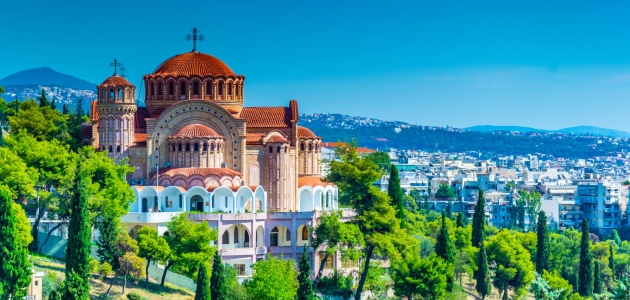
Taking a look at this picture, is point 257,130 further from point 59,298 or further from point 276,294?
point 59,298

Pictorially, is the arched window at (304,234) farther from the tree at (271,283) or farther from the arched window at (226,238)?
the tree at (271,283)

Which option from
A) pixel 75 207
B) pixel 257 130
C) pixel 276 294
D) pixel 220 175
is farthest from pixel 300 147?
pixel 75 207

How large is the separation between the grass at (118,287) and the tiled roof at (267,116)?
652 inches

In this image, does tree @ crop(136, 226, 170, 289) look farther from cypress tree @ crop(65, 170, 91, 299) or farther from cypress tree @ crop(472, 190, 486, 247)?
cypress tree @ crop(472, 190, 486, 247)

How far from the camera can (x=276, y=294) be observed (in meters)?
54.8

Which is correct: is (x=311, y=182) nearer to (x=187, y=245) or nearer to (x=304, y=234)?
(x=304, y=234)

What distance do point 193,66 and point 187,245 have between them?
53.6 feet

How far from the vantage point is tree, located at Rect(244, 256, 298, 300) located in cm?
5481

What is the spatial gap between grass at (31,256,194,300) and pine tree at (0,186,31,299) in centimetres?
623

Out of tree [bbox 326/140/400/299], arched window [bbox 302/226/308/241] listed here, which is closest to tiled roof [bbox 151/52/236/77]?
tree [bbox 326/140/400/299]

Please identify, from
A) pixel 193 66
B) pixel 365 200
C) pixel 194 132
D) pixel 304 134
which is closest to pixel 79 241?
pixel 194 132

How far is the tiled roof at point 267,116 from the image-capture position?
73125 mm

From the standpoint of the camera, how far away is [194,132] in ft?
227

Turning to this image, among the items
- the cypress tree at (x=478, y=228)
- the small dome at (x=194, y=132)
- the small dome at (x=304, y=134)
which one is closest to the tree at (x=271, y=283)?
the small dome at (x=194, y=132)
